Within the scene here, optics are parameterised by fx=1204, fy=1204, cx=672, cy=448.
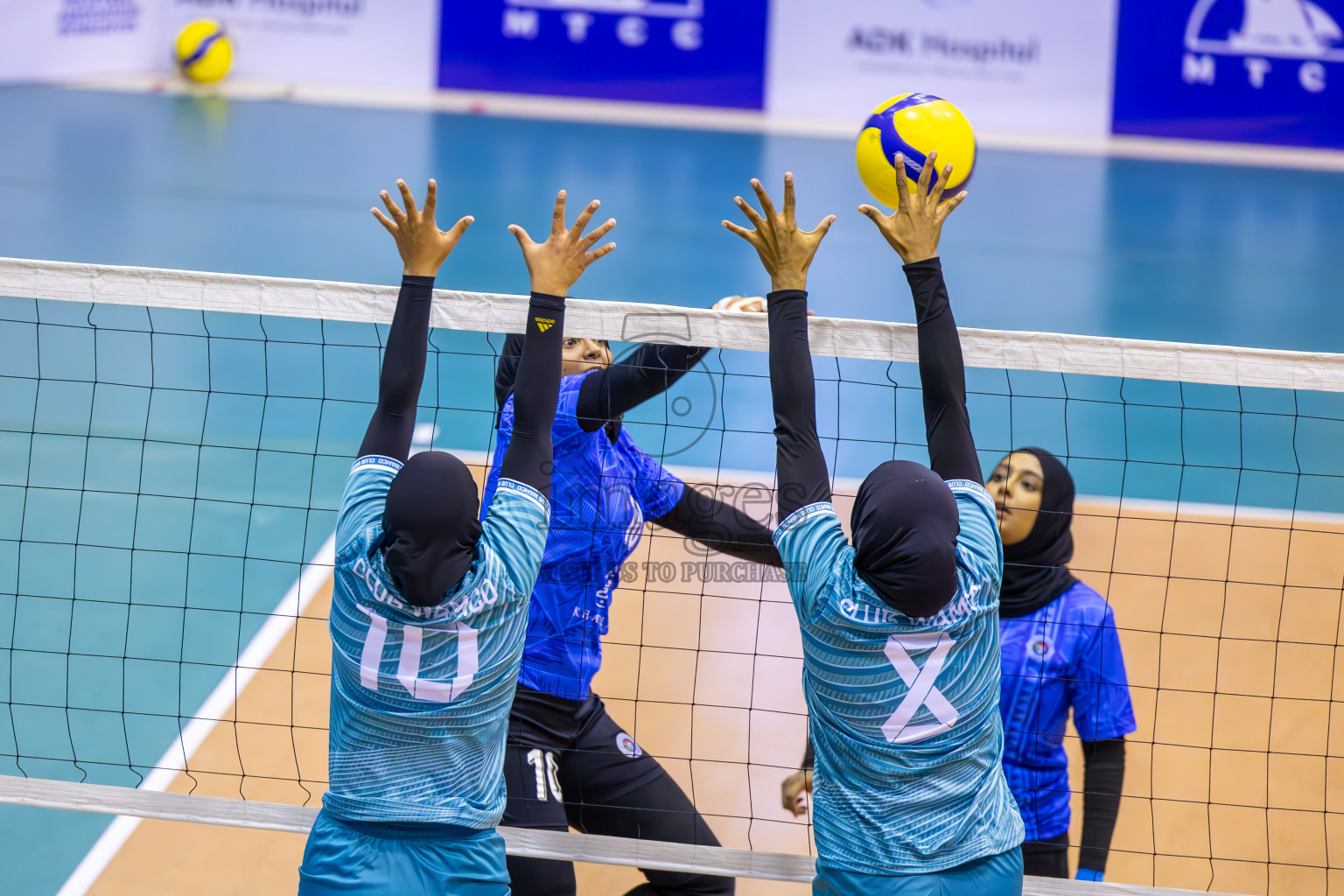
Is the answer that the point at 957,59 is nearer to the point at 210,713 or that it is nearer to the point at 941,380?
the point at 210,713

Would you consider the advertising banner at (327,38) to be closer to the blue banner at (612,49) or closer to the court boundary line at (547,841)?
the blue banner at (612,49)

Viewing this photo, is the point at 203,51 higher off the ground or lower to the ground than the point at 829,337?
higher

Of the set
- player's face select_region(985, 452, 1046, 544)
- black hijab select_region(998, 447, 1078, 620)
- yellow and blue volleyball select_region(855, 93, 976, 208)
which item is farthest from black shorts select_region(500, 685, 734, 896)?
yellow and blue volleyball select_region(855, 93, 976, 208)

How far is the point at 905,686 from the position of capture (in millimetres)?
2480

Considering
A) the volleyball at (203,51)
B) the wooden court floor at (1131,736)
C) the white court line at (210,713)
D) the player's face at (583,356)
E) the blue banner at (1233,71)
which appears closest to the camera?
the player's face at (583,356)

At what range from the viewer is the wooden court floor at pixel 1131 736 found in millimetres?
4410

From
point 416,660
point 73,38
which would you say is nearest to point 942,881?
point 416,660

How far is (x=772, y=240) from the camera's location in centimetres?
289

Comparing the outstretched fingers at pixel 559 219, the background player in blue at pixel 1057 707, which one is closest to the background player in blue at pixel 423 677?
the outstretched fingers at pixel 559 219

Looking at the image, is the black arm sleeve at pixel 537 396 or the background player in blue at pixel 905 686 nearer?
the background player in blue at pixel 905 686

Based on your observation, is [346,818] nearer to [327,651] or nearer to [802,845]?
[802,845]

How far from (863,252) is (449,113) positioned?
24.5 ft

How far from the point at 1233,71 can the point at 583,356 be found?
15652 mm

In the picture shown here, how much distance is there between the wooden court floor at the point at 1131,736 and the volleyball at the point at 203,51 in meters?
14.2
